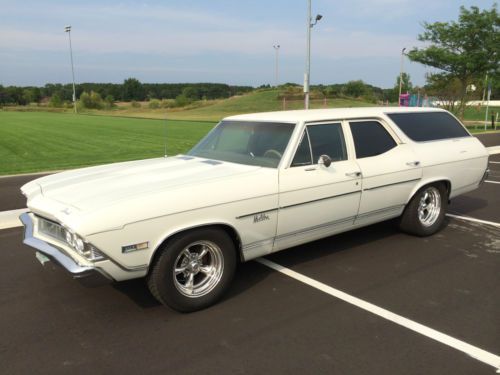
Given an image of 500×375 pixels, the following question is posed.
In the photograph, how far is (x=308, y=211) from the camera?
4312mm

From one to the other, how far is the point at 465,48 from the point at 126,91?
350 feet

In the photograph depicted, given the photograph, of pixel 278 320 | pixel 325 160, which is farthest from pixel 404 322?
pixel 325 160

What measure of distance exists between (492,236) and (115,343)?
16.3ft

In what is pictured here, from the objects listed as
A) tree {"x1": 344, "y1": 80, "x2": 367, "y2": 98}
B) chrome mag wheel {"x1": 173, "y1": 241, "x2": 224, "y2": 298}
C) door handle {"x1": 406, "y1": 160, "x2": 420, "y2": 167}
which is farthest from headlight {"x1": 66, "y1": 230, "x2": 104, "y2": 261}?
tree {"x1": 344, "y1": 80, "x2": 367, "y2": 98}

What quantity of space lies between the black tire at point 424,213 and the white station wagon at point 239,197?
14 mm

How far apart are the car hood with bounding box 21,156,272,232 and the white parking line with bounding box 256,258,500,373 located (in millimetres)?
1109

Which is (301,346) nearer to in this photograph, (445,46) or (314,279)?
(314,279)

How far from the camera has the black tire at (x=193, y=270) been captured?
3486 millimetres

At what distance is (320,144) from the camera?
15.1 ft

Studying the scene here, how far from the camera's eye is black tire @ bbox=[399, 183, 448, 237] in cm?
554

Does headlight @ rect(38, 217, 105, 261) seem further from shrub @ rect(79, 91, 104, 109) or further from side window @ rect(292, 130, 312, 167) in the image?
shrub @ rect(79, 91, 104, 109)

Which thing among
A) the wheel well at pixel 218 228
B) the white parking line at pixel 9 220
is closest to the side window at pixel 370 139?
the wheel well at pixel 218 228

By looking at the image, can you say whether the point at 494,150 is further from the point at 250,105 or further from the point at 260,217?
the point at 250,105

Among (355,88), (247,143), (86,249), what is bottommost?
(86,249)
